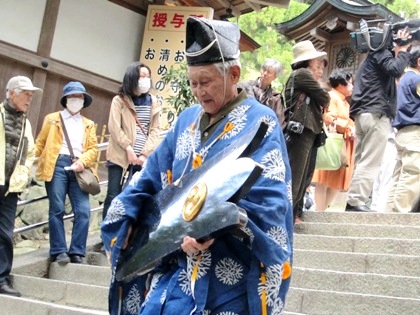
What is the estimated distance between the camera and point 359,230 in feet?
23.3

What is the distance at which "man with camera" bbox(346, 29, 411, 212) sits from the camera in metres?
7.59

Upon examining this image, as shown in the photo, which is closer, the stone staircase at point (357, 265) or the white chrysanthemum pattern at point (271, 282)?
the white chrysanthemum pattern at point (271, 282)

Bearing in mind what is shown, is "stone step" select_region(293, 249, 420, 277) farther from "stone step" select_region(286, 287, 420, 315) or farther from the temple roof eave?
the temple roof eave

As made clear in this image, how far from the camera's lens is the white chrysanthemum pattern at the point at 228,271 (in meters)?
2.84

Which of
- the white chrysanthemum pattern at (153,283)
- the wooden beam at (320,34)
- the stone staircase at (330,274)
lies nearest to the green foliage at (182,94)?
the stone staircase at (330,274)

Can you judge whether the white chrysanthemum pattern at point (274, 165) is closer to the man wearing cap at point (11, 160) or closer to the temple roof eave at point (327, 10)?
the man wearing cap at point (11, 160)

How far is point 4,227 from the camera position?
6.95 metres

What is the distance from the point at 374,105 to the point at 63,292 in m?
3.71

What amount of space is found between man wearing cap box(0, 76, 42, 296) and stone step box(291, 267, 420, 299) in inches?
111

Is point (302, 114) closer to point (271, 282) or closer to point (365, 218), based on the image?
point (365, 218)

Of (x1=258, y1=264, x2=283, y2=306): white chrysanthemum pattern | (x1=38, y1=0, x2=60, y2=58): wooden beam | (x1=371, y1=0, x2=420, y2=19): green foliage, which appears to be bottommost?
(x1=258, y1=264, x2=283, y2=306): white chrysanthemum pattern

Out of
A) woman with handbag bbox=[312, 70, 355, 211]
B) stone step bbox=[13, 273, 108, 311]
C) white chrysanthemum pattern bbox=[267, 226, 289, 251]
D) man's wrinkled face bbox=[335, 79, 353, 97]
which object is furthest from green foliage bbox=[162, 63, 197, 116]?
white chrysanthemum pattern bbox=[267, 226, 289, 251]

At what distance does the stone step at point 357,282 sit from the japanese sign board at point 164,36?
6232 mm

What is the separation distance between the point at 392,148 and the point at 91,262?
531 centimetres
